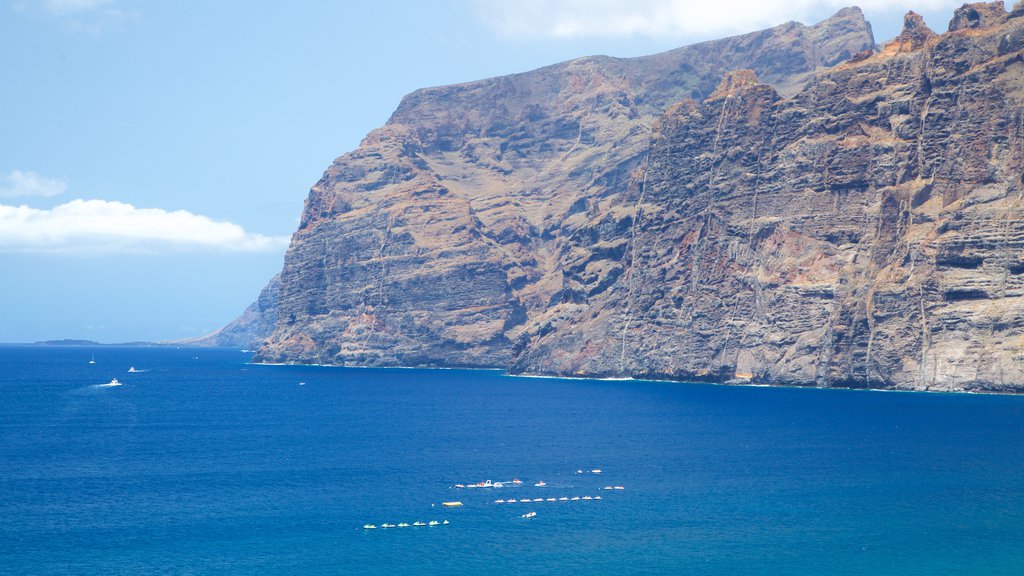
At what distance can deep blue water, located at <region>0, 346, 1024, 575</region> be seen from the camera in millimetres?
71625

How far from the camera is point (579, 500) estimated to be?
88938 mm

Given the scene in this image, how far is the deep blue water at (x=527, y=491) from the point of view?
235 ft

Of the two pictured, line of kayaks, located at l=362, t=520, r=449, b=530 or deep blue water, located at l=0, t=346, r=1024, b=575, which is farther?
line of kayaks, located at l=362, t=520, r=449, b=530

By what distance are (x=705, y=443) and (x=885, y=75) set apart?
101693mm

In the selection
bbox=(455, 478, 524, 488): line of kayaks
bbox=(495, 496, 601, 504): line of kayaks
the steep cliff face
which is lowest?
bbox=(495, 496, 601, 504): line of kayaks

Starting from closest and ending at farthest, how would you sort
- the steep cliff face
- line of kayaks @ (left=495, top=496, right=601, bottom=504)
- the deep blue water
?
the deep blue water
line of kayaks @ (left=495, top=496, right=601, bottom=504)
the steep cliff face

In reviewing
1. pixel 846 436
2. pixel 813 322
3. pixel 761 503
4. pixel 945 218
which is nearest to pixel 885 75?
pixel 945 218

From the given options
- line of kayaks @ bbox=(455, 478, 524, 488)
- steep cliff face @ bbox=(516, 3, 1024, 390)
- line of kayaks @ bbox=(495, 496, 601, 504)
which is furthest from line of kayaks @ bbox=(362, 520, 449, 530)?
steep cliff face @ bbox=(516, 3, 1024, 390)

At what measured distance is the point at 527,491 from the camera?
93.1 m

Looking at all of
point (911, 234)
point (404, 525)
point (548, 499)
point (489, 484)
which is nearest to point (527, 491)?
point (548, 499)

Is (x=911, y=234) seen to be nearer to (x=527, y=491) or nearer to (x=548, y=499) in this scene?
(x=527, y=491)

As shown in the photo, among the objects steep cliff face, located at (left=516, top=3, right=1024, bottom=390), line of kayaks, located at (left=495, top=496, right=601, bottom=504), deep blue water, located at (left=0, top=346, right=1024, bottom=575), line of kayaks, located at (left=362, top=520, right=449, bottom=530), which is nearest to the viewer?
deep blue water, located at (left=0, top=346, right=1024, bottom=575)

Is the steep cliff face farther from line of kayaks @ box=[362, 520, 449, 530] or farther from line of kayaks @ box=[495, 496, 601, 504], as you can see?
line of kayaks @ box=[362, 520, 449, 530]

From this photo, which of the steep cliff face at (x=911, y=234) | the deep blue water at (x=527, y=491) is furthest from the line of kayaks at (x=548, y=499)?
the steep cliff face at (x=911, y=234)
